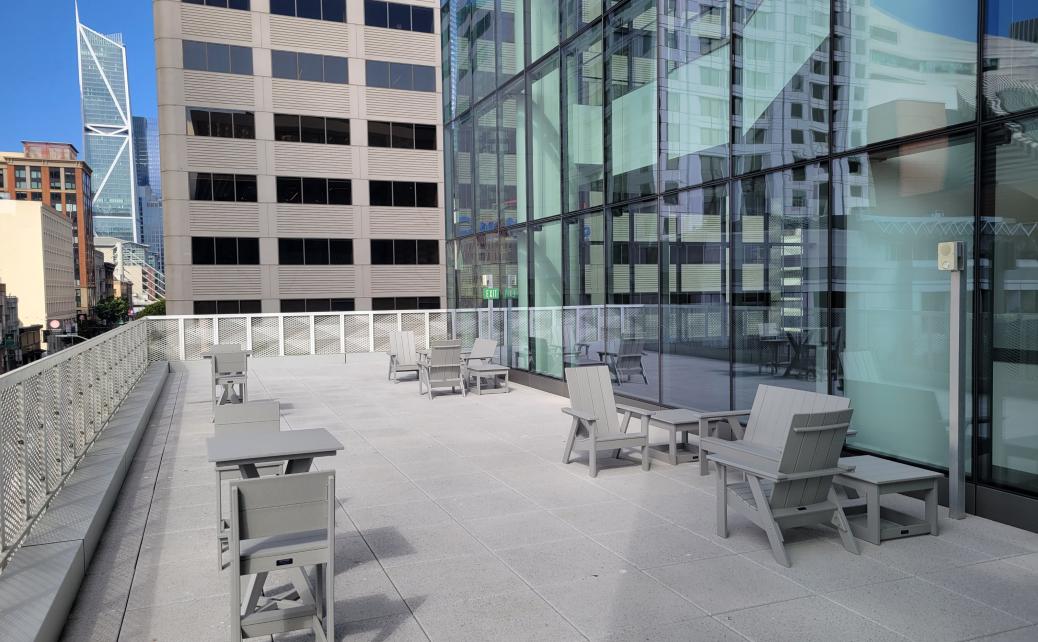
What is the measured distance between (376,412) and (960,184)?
8.59 metres

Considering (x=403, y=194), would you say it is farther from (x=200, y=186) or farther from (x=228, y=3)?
(x=228, y=3)

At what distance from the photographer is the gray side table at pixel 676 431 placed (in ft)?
Answer: 25.4

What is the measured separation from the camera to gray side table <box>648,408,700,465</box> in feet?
25.4

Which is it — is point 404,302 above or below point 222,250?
below

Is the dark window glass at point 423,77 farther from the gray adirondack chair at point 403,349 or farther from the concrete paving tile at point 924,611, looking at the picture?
the concrete paving tile at point 924,611

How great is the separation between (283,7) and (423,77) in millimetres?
7400

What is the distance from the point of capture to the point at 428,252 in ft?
130

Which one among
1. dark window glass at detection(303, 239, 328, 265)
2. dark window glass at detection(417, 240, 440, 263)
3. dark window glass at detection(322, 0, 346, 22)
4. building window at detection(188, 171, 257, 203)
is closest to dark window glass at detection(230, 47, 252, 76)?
dark window glass at detection(322, 0, 346, 22)

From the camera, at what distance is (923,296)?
6.64 m

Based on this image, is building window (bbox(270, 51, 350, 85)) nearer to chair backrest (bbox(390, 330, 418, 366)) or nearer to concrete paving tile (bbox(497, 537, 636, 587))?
chair backrest (bbox(390, 330, 418, 366))

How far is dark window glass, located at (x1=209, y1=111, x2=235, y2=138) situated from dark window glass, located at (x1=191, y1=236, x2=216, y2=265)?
492 cm

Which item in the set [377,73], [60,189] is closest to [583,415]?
[377,73]

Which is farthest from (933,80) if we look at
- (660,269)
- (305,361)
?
(305,361)

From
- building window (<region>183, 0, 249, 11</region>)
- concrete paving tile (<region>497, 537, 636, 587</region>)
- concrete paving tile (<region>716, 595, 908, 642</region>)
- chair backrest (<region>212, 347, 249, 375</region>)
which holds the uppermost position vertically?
building window (<region>183, 0, 249, 11</region>)
